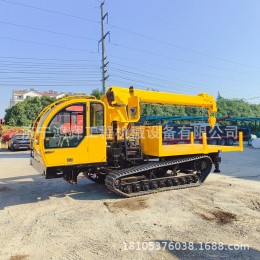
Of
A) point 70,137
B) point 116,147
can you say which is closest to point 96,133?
point 70,137

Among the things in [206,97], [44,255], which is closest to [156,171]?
[206,97]

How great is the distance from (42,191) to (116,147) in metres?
2.56

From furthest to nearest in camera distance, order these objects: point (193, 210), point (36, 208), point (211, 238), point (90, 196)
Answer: point (90, 196), point (36, 208), point (193, 210), point (211, 238)

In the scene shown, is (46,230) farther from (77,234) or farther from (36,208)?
(36,208)

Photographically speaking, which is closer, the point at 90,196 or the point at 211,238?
the point at 211,238

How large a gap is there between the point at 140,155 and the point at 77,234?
123 inches

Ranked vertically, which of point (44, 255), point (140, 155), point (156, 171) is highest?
point (140, 155)

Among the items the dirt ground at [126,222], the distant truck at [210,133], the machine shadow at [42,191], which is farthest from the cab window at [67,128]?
the distant truck at [210,133]

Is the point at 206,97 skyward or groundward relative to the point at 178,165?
skyward

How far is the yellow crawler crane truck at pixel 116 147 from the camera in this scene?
5.81m

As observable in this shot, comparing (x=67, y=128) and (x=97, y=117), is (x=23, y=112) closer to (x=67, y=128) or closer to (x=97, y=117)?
(x=97, y=117)

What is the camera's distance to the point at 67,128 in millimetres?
5863

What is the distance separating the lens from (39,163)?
237 inches

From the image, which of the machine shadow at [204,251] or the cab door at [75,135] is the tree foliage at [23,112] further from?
the machine shadow at [204,251]
